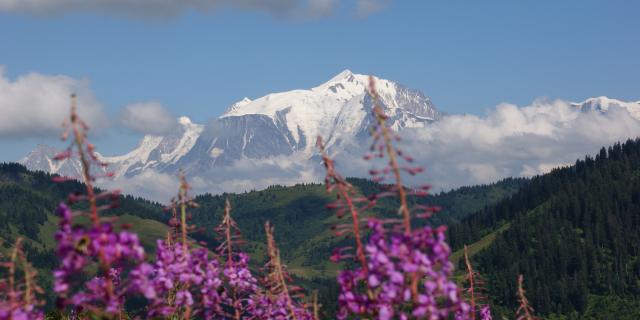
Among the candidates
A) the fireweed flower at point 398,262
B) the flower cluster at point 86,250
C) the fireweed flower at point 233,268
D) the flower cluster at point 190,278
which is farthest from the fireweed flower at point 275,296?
the flower cluster at point 86,250

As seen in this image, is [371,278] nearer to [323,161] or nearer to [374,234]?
[374,234]

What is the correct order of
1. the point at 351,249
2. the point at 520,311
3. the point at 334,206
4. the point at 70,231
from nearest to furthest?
the point at 70,231
the point at 334,206
the point at 351,249
the point at 520,311

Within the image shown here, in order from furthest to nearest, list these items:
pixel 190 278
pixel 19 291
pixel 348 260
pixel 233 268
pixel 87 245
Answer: pixel 233 268
pixel 190 278
pixel 19 291
pixel 348 260
pixel 87 245

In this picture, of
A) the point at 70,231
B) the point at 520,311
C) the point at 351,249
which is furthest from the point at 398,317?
the point at 520,311

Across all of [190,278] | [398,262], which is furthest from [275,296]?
[398,262]

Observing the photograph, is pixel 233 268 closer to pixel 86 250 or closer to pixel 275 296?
pixel 275 296

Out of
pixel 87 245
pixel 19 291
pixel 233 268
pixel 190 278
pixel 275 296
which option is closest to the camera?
pixel 87 245

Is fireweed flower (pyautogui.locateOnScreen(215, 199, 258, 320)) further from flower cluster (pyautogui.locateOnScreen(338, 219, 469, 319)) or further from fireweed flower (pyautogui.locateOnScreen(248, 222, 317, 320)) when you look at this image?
flower cluster (pyautogui.locateOnScreen(338, 219, 469, 319))

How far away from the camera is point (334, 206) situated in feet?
36.5

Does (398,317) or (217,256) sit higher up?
(217,256)

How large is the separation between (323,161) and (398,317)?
2.70 metres

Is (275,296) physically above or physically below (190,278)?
below

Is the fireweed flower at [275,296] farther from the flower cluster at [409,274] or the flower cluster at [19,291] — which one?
the flower cluster at [19,291]

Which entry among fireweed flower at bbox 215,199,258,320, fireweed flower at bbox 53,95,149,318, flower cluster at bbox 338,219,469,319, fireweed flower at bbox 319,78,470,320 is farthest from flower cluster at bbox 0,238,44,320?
flower cluster at bbox 338,219,469,319
